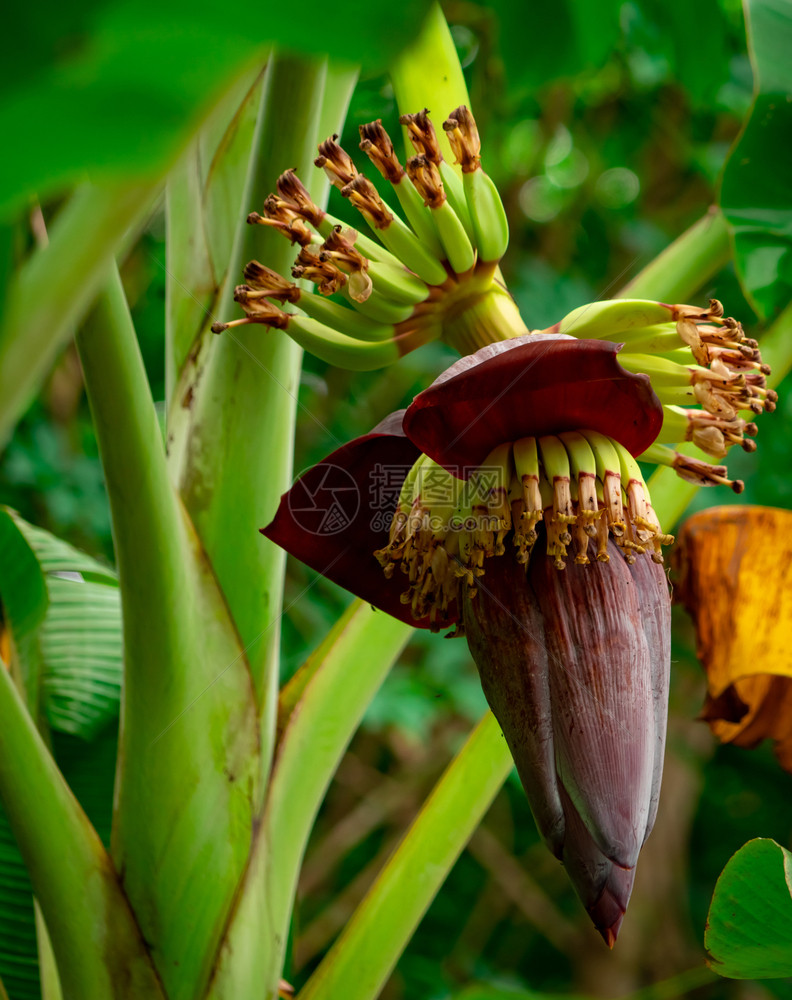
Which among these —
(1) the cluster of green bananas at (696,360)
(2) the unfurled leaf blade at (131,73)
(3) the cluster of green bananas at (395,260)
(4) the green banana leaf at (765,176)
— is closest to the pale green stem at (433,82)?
(3) the cluster of green bananas at (395,260)

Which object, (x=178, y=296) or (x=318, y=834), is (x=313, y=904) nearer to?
(x=318, y=834)

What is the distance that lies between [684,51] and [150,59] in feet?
1.79

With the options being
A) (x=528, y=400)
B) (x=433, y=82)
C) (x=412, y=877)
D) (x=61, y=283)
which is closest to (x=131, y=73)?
(x=61, y=283)

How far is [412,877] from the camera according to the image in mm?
566

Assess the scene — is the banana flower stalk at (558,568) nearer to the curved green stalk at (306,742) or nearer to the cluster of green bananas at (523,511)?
the cluster of green bananas at (523,511)

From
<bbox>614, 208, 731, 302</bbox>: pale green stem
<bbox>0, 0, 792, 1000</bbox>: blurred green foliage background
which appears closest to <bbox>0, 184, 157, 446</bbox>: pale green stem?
Answer: <bbox>614, 208, 731, 302</bbox>: pale green stem

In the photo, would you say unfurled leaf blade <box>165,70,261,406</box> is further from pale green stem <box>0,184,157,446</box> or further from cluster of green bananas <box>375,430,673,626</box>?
pale green stem <box>0,184,157,446</box>

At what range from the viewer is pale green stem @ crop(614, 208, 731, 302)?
2.09 ft

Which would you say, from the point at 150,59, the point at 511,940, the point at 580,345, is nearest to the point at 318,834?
the point at 511,940

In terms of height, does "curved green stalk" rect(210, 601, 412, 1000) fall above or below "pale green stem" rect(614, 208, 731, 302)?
below

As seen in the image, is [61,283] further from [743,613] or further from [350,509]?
[743,613]

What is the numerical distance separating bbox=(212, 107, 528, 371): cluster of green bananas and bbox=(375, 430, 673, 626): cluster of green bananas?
0.09m

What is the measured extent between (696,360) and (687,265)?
23 cm

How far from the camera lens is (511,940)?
2473 millimetres
